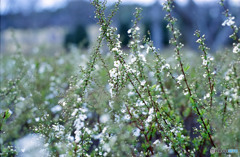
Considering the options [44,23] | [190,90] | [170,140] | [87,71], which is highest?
[44,23]

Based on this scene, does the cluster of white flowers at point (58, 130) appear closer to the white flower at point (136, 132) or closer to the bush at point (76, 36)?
the white flower at point (136, 132)

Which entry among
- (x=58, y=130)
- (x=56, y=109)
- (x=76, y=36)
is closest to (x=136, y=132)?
(x=58, y=130)

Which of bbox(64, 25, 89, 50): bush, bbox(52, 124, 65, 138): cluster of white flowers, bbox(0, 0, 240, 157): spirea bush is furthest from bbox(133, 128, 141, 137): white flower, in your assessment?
bbox(64, 25, 89, 50): bush

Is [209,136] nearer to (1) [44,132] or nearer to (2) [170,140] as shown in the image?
(2) [170,140]

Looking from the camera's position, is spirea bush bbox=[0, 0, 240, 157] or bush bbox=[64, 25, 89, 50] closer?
spirea bush bbox=[0, 0, 240, 157]

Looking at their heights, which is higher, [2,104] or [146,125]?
[2,104]

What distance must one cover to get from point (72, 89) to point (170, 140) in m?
0.87

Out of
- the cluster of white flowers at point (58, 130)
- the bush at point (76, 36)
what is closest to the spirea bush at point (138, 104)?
the cluster of white flowers at point (58, 130)

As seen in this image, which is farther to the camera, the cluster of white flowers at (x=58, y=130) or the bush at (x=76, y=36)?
the bush at (x=76, y=36)

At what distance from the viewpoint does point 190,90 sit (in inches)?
87.5

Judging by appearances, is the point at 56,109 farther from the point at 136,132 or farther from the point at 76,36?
the point at 76,36

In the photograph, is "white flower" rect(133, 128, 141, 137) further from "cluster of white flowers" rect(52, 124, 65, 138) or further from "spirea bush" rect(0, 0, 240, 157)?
"cluster of white flowers" rect(52, 124, 65, 138)

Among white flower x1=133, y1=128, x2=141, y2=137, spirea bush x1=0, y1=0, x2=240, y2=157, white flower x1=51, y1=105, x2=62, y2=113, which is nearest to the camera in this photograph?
spirea bush x1=0, y1=0, x2=240, y2=157

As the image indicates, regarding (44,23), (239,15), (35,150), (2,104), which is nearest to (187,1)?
(239,15)
